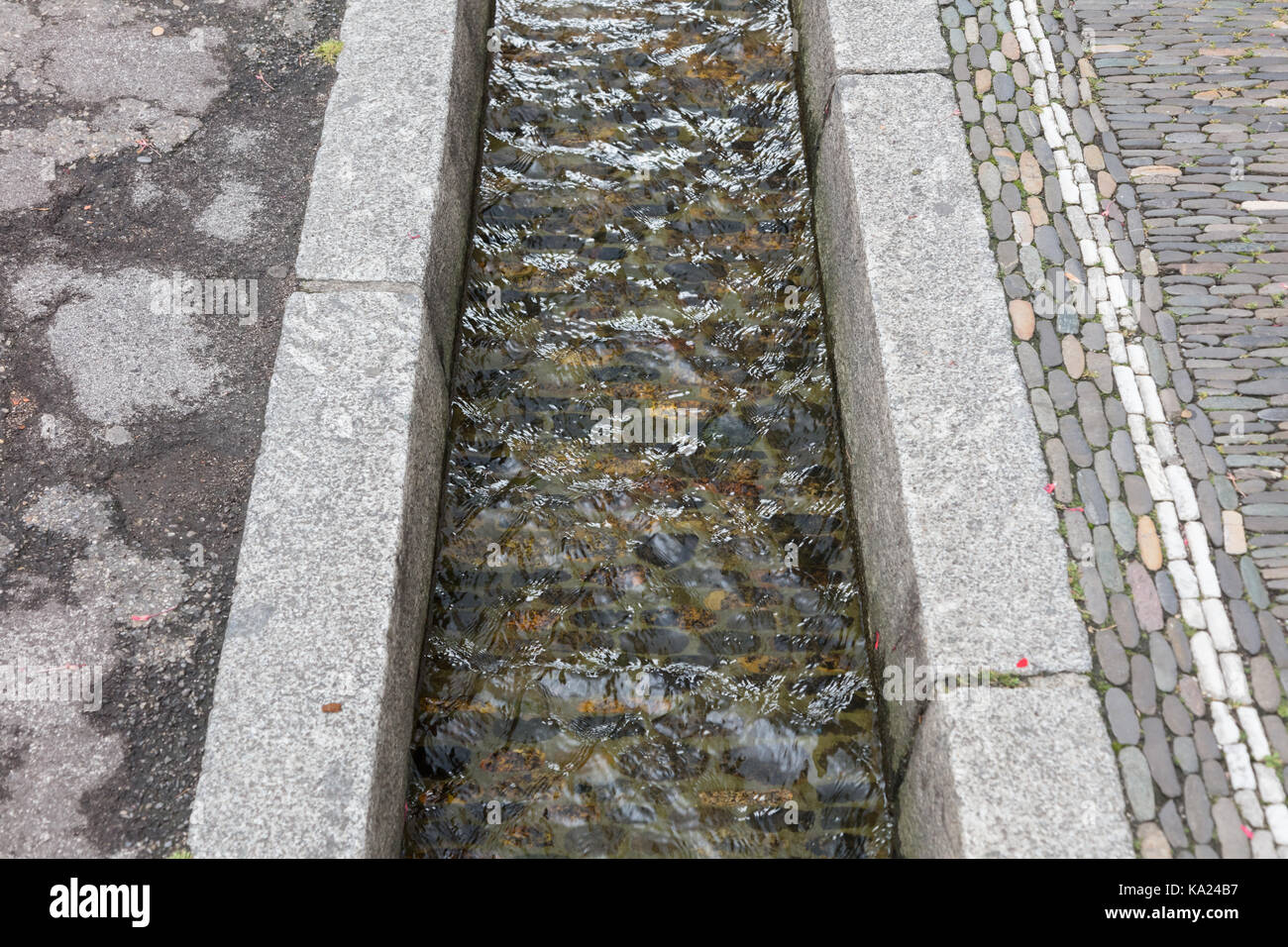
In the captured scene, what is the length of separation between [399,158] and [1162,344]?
10.4 ft

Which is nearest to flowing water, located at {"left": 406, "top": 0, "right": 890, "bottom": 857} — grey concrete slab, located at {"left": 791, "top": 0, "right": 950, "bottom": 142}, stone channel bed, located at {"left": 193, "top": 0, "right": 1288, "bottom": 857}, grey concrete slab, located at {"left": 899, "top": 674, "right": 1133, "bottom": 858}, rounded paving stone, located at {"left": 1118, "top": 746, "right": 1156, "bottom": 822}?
stone channel bed, located at {"left": 193, "top": 0, "right": 1288, "bottom": 857}

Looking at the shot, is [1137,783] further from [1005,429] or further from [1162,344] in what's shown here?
[1162,344]

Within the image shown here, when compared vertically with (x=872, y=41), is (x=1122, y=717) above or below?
below

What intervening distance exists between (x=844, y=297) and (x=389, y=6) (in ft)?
8.58

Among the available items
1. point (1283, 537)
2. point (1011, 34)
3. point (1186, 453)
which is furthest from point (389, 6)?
point (1283, 537)

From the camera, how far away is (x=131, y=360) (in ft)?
12.3

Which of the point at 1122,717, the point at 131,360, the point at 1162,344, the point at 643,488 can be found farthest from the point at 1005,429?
the point at 131,360

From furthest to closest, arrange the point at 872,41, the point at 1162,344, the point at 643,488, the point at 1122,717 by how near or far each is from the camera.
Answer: the point at 872,41
the point at 643,488
the point at 1162,344
the point at 1122,717

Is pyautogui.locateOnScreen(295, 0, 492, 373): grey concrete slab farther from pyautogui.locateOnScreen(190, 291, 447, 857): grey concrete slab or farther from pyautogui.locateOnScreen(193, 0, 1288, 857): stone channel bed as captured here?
pyautogui.locateOnScreen(190, 291, 447, 857): grey concrete slab

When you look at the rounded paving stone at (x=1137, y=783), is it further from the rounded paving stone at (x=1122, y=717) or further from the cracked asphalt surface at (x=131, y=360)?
the cracked asphalt surface at (x=131, y=360)

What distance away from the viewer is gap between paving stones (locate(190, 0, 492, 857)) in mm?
2906

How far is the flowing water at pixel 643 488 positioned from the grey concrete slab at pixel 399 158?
28 centimetres

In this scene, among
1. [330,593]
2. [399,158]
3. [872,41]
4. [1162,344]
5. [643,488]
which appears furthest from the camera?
[872,41]

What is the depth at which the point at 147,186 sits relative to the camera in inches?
165
